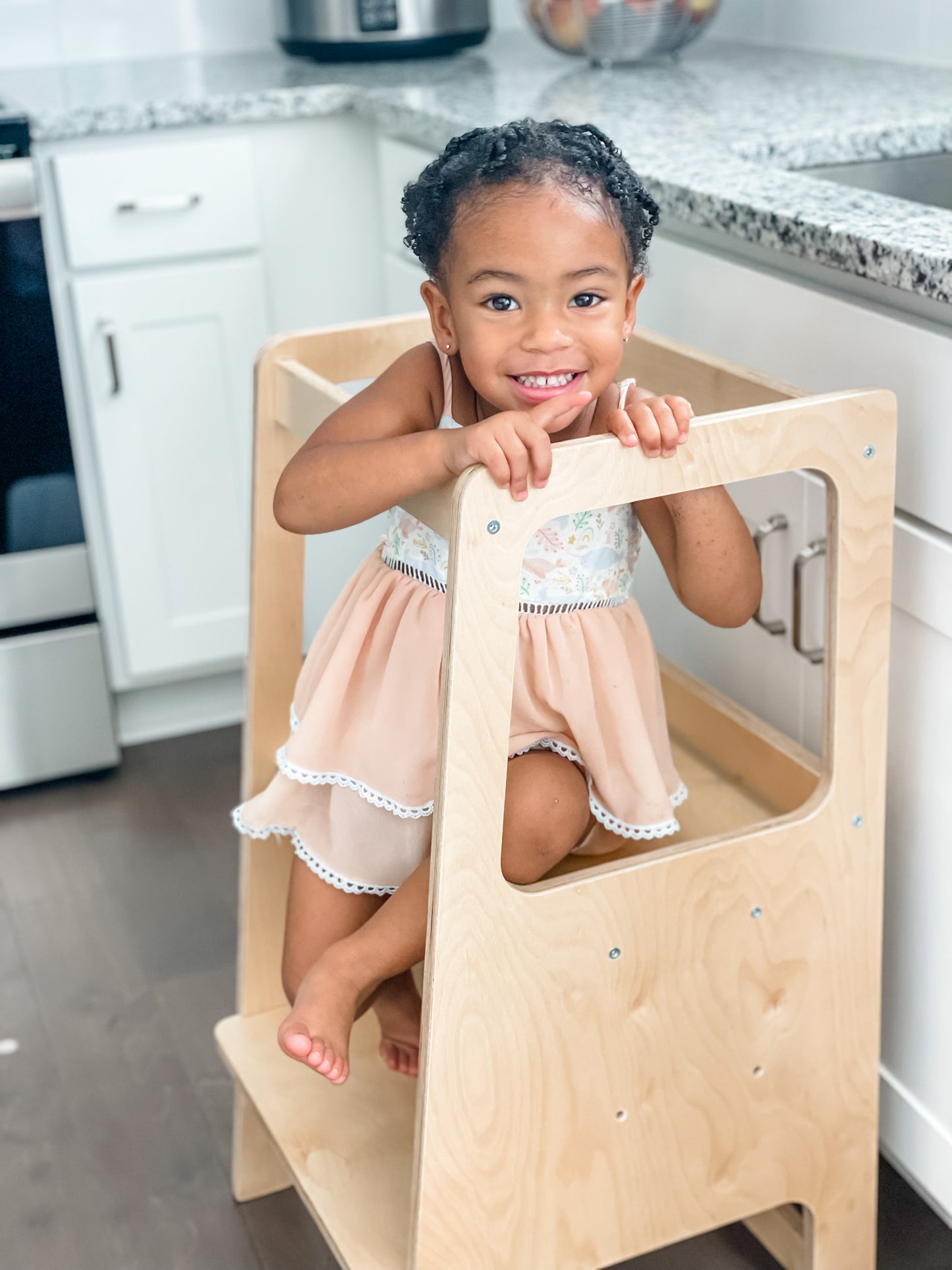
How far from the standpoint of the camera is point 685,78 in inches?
73.9

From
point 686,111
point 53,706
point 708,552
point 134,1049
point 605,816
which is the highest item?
point 686,111

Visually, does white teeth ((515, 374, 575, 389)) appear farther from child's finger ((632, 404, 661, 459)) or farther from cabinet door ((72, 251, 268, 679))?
cabinet door ((72, 251, 268, 679))

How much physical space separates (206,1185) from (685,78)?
1455 mm

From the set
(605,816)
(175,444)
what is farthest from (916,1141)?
(175,444)

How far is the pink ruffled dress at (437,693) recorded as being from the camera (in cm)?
103

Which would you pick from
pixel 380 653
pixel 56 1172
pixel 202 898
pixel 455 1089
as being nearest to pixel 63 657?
pixel 202 898

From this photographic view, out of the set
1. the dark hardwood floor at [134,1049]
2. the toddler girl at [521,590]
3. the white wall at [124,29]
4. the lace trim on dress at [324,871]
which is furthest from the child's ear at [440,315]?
the white wall at [124,29]

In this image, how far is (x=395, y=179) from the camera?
1884mm

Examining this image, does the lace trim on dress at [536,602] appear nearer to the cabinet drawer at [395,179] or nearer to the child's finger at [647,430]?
the child's finger at [647,430]

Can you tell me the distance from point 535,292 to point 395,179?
107cm

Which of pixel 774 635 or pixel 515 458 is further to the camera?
pixel 774 635

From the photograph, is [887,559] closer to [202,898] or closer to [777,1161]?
[777,1161]

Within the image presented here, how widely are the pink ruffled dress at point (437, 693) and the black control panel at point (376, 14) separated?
1288 millimetres

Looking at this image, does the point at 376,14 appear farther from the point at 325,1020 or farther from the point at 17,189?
the point at 325,1020
